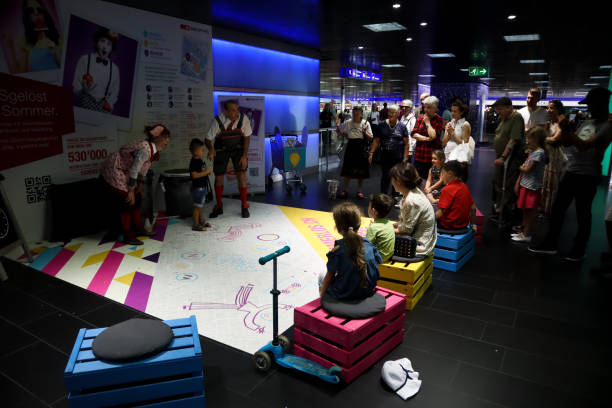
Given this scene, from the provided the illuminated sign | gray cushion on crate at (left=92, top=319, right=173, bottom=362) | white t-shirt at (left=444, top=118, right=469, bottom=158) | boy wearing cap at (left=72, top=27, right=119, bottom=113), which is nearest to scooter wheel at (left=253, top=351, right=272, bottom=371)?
gray cushion on crate at (left=92, top=319, right=173, bottom=362)

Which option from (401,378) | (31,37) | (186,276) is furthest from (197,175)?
(401,378)

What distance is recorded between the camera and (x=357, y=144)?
742 cm

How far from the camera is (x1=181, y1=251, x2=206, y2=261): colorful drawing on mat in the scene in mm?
4590

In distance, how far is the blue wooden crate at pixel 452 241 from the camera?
422 cm

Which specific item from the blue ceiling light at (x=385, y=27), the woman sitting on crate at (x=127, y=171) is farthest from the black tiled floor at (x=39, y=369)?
the blue ceiling light at (x=385, y=27)

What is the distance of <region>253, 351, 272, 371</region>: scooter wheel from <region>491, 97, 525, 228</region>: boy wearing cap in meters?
4.53

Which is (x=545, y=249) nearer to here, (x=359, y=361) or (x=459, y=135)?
(x=459, y=135)

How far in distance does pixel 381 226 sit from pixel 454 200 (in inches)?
58.6

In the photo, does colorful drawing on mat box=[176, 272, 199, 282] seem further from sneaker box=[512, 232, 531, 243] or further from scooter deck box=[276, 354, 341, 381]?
sneaker box=[512, 232, 531, 243]

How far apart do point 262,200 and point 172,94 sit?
2426 mm

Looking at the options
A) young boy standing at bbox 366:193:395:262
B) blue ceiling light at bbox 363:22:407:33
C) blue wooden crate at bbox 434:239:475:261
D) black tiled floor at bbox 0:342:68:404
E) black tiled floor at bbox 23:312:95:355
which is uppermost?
blue ceiling light at bbox 363:22:407:33

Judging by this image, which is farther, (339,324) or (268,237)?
(268,237)

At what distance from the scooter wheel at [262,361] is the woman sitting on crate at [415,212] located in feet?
5.38

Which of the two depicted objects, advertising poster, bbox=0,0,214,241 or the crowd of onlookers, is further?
advertising poster, bbox=0,0,214,241
